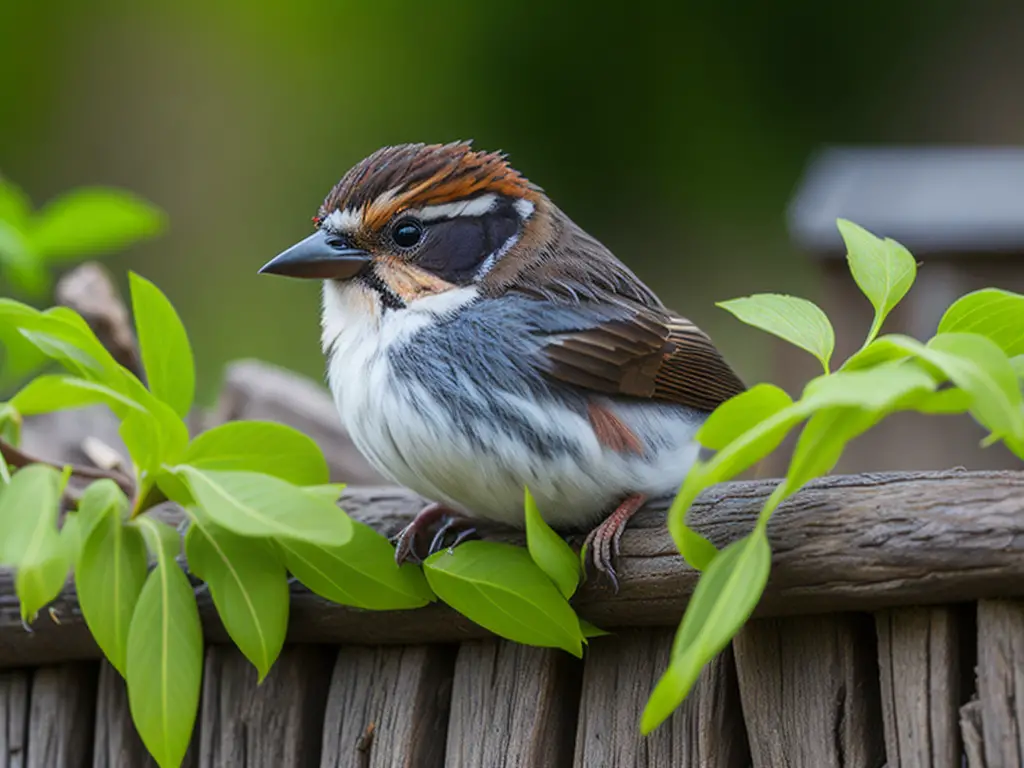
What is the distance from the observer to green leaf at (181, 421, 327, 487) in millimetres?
1392

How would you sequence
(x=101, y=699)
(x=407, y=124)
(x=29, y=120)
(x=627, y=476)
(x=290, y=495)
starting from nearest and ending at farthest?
(x=290, y=495) < (x=627, y=476) < (x=101, y=699) < (x=407, y=124) < (x=29, y=120)

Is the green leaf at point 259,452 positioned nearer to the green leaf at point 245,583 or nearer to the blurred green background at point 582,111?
the green leaf at point 245,583

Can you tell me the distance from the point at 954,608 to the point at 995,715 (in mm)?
96

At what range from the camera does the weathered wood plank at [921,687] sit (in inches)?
44.6

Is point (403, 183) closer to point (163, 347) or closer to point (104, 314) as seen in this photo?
point (163, 347)

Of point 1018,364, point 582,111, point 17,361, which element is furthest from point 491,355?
point 582,111

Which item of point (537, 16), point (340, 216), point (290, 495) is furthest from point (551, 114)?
point (290, 495)

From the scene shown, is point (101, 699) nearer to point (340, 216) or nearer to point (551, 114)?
point (340, 216)

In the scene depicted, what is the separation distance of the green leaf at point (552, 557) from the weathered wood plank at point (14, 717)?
2.31 feet

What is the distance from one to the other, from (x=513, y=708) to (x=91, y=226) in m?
1.25

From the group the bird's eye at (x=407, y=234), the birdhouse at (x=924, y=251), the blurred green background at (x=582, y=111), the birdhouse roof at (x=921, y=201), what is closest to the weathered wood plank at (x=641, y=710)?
the bird's eye at (x=407, y=234)

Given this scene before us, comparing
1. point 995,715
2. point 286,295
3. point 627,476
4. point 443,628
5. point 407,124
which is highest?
point 407,124

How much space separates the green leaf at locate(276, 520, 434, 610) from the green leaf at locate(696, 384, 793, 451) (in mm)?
426

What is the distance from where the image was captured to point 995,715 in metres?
1.09
